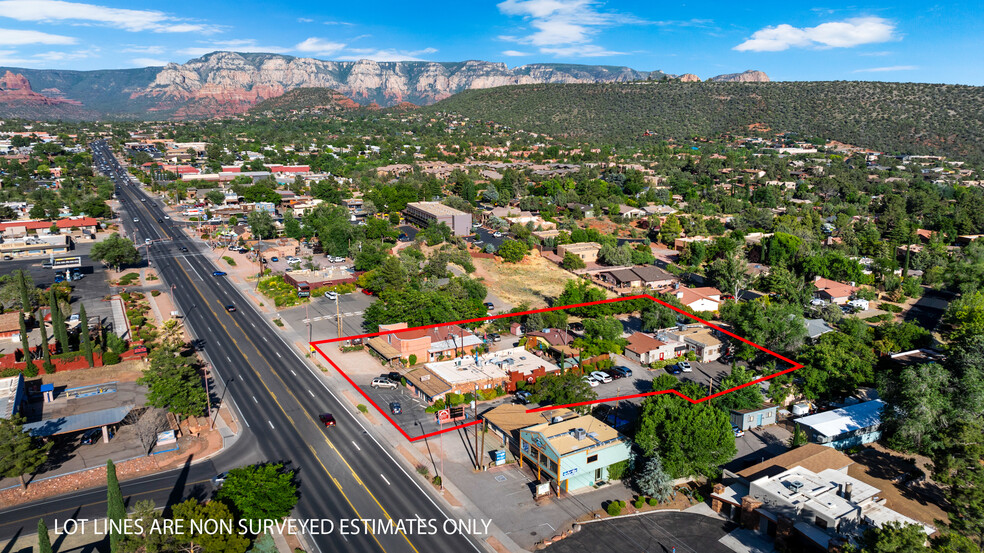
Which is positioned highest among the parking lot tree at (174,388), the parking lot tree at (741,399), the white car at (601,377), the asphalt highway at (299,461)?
the parking lot tree at (174,388)

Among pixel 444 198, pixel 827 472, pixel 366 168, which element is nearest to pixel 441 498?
pixel 827 472

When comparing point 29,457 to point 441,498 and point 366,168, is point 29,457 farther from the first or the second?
point 366,168

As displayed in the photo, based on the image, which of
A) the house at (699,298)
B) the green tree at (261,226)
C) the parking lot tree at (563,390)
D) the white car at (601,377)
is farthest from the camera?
the green tree at (261,226)

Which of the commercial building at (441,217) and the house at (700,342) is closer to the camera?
the house at (700,342)

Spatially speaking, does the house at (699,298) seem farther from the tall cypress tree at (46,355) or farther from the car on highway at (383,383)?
the tall cypress tree at (46,355)

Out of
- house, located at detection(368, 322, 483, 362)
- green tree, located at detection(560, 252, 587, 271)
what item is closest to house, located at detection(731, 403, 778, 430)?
house, located at detection(368, 322, 483, 362)

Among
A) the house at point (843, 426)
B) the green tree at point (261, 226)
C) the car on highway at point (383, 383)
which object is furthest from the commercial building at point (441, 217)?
the house at point (843, 426)
